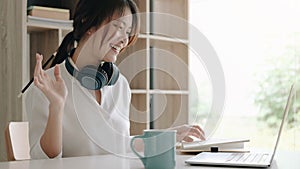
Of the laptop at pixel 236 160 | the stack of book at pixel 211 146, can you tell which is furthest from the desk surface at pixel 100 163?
the stack of book at pixel 211 146

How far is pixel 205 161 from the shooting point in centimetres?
134

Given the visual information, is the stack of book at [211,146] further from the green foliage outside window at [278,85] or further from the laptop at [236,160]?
the green foliage outside window at [278,85]

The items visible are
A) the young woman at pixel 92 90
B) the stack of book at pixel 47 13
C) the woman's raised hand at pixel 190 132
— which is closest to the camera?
the woman's raised hand at pixel 190 132

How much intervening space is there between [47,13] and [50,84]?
1.47 meters

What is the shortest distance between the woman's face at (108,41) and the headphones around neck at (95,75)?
36 millimetres

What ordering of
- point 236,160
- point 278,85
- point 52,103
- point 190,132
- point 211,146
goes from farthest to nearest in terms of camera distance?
point 278,85, point 211,146, point 190,132, point 52,103, point 236,160

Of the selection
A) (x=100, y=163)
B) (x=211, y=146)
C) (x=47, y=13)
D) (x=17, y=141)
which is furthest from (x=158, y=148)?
(x=47, y=13)

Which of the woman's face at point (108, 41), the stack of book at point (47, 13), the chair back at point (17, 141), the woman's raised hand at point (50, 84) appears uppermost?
the stack of book at point (47, 13)

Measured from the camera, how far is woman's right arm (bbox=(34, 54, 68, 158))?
4.61 ft

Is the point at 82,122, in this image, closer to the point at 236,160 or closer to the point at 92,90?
the point at 92,90

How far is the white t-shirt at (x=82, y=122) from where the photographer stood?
171 centimetres

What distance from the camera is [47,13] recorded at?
9.21ft

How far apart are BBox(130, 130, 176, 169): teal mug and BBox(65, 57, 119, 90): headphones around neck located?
2.05 ft

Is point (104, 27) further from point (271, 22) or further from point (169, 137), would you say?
point (271, 22)
